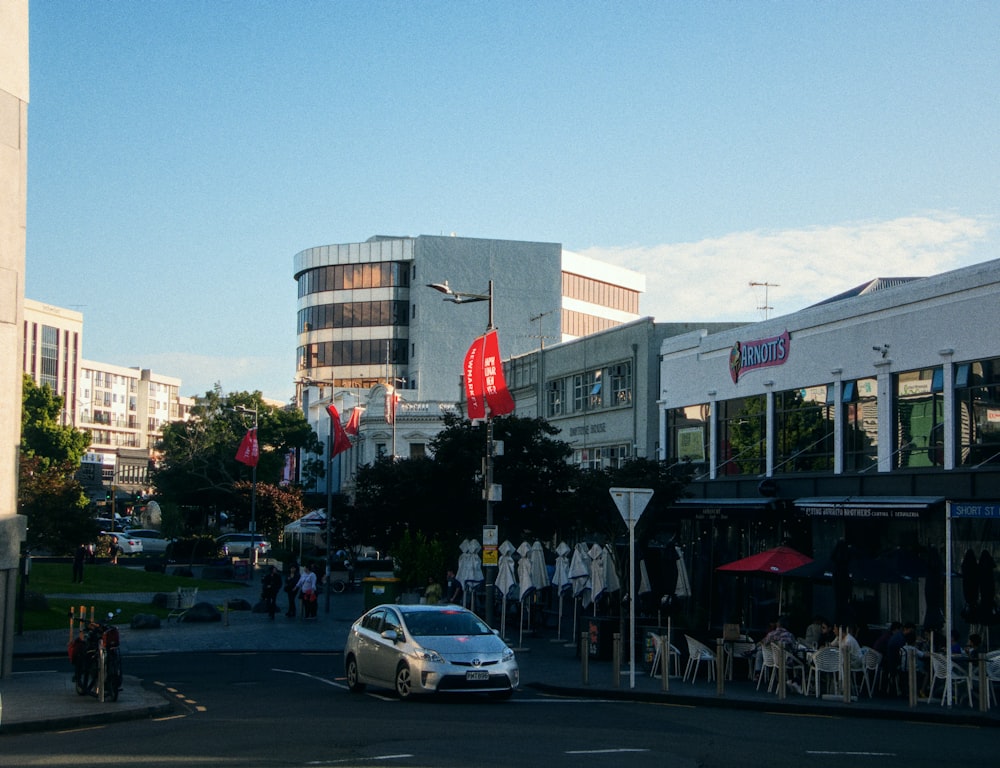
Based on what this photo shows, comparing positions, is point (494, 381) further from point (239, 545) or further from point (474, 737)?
point (239, 545)

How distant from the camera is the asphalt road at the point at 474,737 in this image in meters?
13.5

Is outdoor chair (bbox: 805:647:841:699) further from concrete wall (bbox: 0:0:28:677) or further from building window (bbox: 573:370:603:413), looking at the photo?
building window (bbox: 573:370:603:413)

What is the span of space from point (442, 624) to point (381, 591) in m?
17.5

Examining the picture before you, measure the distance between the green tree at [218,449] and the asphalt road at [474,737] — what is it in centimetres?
7072

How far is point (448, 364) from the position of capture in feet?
311

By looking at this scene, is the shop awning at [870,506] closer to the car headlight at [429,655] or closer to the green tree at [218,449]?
the car headlight at [429,655]

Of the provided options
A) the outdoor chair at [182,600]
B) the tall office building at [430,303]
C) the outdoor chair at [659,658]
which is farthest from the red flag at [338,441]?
the tall office building at [430,303]

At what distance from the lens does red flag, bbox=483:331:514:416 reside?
3066cm

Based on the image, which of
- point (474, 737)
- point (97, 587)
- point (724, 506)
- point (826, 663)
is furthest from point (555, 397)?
point (474, 737)

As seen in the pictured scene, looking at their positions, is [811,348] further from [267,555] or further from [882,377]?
[267,555]

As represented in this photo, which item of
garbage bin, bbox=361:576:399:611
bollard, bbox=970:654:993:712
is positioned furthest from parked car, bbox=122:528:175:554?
bollard, bbox=970:654:993:712

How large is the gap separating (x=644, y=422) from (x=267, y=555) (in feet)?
121

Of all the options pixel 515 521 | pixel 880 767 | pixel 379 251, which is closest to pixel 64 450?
pixel 379 251

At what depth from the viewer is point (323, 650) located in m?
30.8
